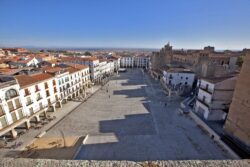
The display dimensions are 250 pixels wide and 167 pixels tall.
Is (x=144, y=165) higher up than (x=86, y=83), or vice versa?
(x=144, y=165)

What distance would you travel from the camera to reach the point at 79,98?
4150 cm

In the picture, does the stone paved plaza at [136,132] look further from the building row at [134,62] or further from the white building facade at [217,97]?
the building row at [134,62]

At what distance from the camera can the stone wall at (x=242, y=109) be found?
1967 centimetres

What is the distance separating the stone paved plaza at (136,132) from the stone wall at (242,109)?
3.49 metres

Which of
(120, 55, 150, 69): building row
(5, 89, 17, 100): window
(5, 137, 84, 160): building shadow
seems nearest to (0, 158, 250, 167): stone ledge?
(5, 137, 84, 160): building shadow

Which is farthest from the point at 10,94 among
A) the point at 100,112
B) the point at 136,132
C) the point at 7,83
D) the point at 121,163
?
the point at 121,163

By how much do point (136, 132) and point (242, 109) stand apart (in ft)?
50.1

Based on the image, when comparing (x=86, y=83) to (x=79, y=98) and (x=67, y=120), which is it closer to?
(x=79, y=98)

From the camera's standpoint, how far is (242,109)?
20453 mm

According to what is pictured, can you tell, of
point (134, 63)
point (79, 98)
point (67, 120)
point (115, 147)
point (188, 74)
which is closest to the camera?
point (115, 147)

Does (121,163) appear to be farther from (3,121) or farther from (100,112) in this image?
(100,112)

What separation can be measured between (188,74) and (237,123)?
30.0 m

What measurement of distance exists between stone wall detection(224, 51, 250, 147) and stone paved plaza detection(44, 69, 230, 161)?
11.5 ft

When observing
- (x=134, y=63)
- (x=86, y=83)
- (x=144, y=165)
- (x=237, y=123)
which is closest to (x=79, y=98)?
(x=86, y=83)
